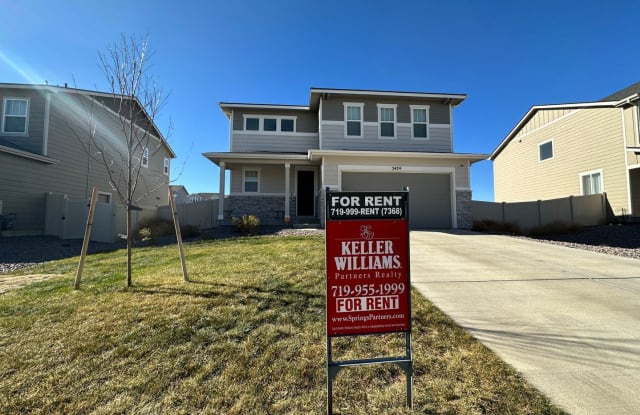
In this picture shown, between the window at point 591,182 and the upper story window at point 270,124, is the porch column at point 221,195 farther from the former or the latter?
the window at point 591,182

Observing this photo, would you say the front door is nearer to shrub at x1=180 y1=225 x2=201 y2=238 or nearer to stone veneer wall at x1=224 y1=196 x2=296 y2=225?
stone veneer wall at x1=224 y1=196 x2=296 y2=225

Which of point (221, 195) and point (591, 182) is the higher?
point (591, 182)

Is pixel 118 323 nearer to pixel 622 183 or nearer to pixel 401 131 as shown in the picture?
pixel 401 131

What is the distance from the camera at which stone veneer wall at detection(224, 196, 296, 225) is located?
573 inches

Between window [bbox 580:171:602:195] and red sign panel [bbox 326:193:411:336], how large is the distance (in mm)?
17212

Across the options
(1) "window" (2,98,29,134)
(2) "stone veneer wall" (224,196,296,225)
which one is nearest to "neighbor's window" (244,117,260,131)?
(2) "stone veneer wall" (224,196,296,225)

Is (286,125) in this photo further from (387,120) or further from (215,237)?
(215,237)

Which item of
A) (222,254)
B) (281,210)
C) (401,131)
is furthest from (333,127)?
(222,254)

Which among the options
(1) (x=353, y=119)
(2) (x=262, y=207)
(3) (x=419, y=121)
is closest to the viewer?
(1) (x=353, y=119)

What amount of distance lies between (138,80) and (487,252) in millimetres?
8749

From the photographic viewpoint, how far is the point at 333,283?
2285mm

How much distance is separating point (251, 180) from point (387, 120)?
749 cm

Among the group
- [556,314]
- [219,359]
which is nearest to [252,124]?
[219,359]

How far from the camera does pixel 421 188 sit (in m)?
13.2
